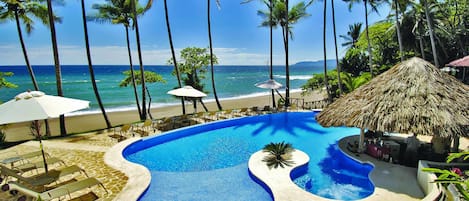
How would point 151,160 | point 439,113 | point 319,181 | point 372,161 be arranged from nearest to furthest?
point 439,113 < point 319,181 < point 372,161 < point 151,160

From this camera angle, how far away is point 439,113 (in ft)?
23.3

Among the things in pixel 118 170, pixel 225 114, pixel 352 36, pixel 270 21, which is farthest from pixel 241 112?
pixel 352 36

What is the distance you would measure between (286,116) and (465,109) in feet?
30.8

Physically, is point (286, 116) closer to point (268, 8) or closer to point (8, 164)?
point (268, 8)

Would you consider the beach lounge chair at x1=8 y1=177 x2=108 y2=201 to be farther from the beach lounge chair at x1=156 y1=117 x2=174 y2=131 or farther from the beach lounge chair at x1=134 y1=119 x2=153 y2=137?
the beach lounge chair at x1=156 y1=117 x2=174 y2=131

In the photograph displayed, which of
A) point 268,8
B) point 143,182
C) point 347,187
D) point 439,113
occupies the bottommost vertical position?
point 347,187

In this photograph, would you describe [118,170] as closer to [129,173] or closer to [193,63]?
[129,173]

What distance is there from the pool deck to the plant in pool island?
91.2 inches

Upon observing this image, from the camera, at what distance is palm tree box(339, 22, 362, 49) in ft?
88.1

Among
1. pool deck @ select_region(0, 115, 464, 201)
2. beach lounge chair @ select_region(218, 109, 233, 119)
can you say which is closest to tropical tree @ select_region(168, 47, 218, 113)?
beach lounge chair @ select_region(218, 109, 233, 119)

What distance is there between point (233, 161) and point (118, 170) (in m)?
3.78

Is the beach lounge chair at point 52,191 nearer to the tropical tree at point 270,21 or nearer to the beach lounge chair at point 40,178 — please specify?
the beach lounge chair at point 40,178

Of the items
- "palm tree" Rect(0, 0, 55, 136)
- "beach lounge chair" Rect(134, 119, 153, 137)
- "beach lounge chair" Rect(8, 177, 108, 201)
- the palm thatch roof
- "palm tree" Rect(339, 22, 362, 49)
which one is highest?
"palm tree" Rect(339, 22, 362, 49)

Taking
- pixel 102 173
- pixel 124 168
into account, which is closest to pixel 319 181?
pixel 124 168
